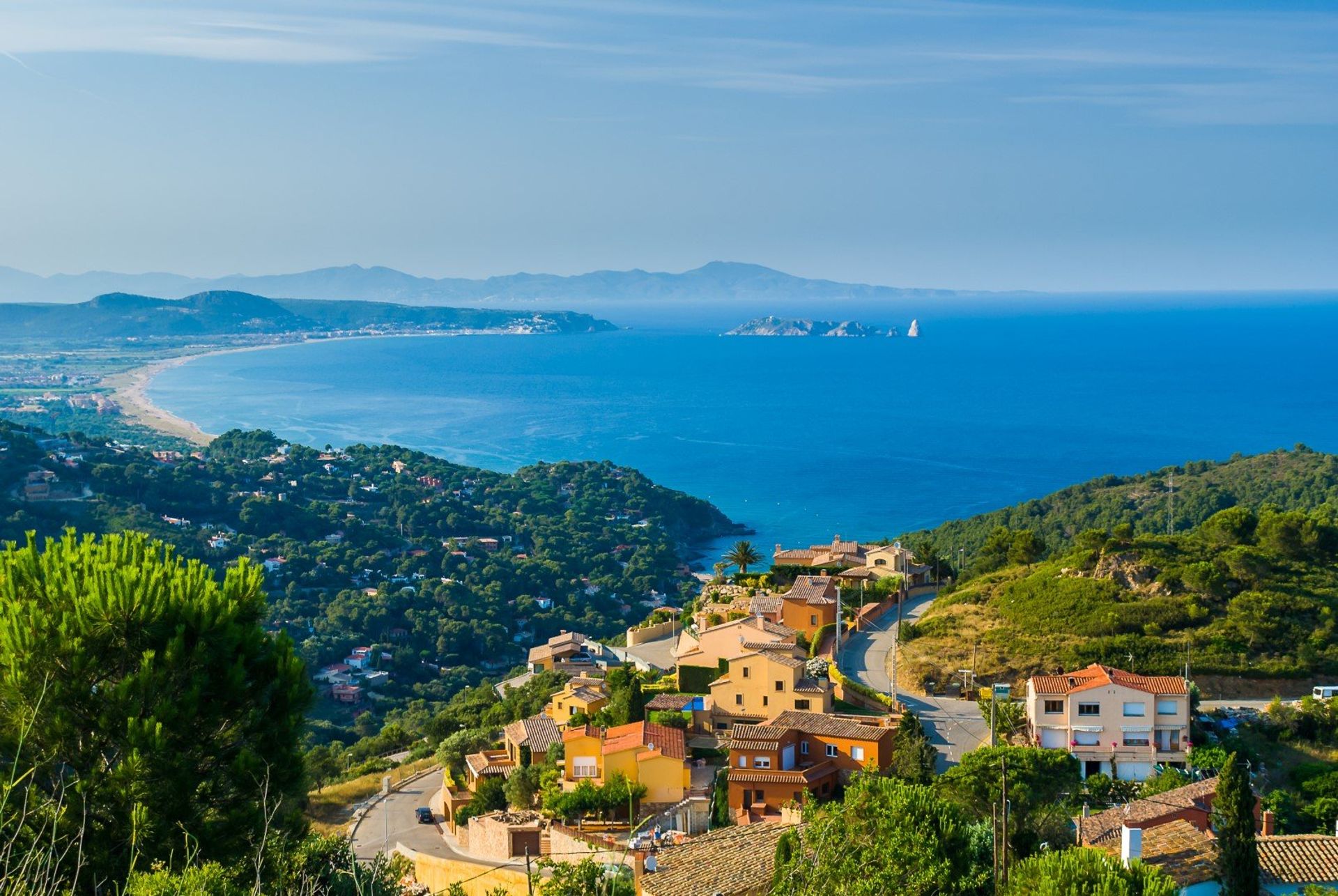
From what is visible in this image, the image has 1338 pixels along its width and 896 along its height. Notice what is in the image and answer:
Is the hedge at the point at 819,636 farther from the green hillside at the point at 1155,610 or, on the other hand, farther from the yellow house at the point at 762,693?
the yellow house at the point at 762,693

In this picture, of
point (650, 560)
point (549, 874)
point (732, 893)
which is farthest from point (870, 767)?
point (650, 560)

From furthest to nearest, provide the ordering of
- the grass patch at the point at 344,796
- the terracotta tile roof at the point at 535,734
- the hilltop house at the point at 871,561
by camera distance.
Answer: the hilltop house at the point at 871,561, the grass patch at the point at 344,796, the terracotta tile roof at the point at 535,734

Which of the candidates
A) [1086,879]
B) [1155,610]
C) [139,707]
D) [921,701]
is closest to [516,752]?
[921,701]

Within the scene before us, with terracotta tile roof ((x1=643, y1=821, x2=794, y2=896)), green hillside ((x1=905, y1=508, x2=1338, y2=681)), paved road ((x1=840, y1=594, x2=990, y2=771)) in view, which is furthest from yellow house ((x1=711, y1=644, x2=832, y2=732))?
terracotta tile roof ((x1=643, y1=821, x2=794, y2=896))

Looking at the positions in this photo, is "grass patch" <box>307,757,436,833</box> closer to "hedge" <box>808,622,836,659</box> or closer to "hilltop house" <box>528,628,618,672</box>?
"hilltop house" <box>528,628,618,672</box>

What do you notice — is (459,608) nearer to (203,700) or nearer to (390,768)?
(390,768)

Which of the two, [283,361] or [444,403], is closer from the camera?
[444,403]

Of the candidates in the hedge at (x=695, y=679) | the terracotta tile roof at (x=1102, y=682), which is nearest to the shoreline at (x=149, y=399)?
the hedge at (x=695, y=679)
